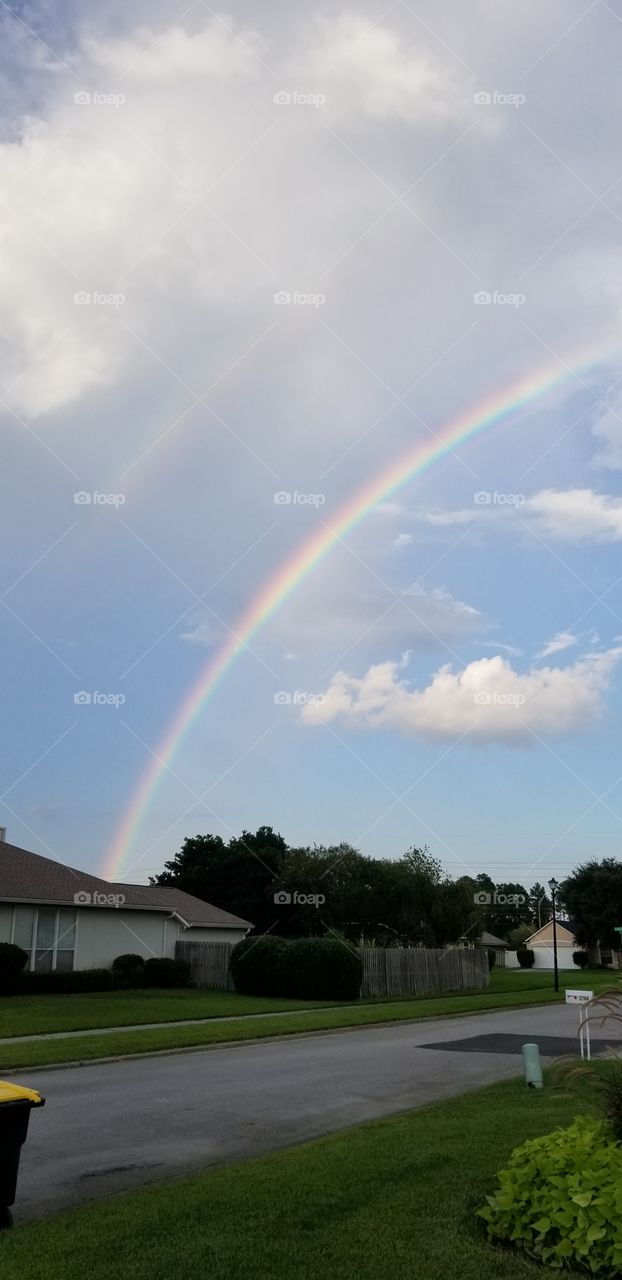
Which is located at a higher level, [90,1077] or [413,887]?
[413,887]

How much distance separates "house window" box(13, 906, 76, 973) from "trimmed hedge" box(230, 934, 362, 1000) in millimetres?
5584

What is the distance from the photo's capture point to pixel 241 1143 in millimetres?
9930

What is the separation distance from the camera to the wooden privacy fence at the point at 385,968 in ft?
117

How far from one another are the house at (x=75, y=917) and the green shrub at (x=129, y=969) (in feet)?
1.48

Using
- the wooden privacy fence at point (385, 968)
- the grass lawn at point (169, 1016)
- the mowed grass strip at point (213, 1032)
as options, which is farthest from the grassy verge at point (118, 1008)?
the wooden privacy fence at point (385, 968)

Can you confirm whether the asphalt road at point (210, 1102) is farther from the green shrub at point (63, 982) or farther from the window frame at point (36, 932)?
the window frame at point (36, 932)

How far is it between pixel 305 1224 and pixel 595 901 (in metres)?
81.9

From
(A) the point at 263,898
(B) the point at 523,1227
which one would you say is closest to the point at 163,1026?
(B) the point at 523,1227

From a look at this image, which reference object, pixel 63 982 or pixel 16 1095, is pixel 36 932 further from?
pixel 16 1095

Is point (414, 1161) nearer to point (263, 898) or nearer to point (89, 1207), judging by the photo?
point (89, 1207)

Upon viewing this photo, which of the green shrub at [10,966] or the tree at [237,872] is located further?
the tree at [237,872]

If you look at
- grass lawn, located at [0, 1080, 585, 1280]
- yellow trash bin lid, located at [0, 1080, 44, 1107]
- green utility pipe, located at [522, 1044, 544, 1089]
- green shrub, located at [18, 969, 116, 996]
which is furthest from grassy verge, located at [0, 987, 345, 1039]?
yellow trash bin lid, located at [0, 1080, 44, 1107]

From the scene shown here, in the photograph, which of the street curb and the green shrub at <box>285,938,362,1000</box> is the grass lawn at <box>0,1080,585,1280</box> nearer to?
the street curb

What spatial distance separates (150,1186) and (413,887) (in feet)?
148
